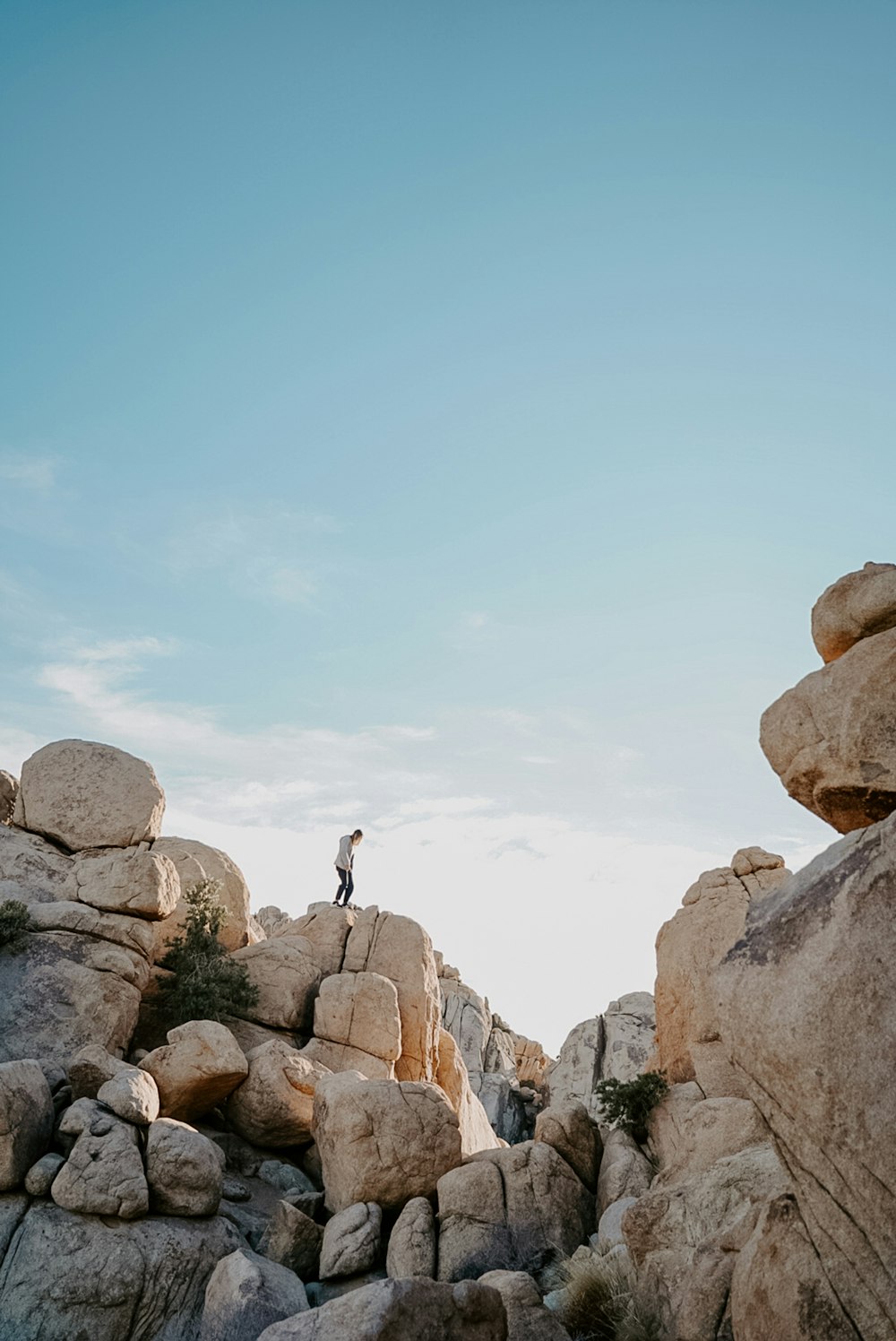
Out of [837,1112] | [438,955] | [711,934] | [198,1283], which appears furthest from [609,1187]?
[438,955]

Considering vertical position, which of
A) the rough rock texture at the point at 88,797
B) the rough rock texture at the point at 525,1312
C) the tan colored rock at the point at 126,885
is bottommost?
the rough rock texture at the point at 525,1312

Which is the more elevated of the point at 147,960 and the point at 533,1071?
the point at 147,960

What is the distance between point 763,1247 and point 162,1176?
11.7 m

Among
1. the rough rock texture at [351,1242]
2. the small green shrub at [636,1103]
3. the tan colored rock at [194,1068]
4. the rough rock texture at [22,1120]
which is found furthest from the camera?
the small green shrub at [636,1103]

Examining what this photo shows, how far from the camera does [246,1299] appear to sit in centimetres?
1433

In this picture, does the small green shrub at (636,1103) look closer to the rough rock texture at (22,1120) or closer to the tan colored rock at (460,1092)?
the tan colored rock at (460,1092)

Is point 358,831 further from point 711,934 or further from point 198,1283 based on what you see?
point 198,1283

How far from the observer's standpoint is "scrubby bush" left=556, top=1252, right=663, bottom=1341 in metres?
12.5

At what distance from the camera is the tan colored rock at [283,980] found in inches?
1014

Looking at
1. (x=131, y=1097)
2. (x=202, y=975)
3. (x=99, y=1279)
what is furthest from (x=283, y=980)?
(x=99, y=1279)

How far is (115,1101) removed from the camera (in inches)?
704

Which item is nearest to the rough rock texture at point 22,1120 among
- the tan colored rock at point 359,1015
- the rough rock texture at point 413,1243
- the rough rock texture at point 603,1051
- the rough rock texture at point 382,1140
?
the rough rock texture at point 382,1140

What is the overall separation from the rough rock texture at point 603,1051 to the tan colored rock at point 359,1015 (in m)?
12.6

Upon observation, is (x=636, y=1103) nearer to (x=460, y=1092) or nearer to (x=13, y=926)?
(x=460, y=1092)
